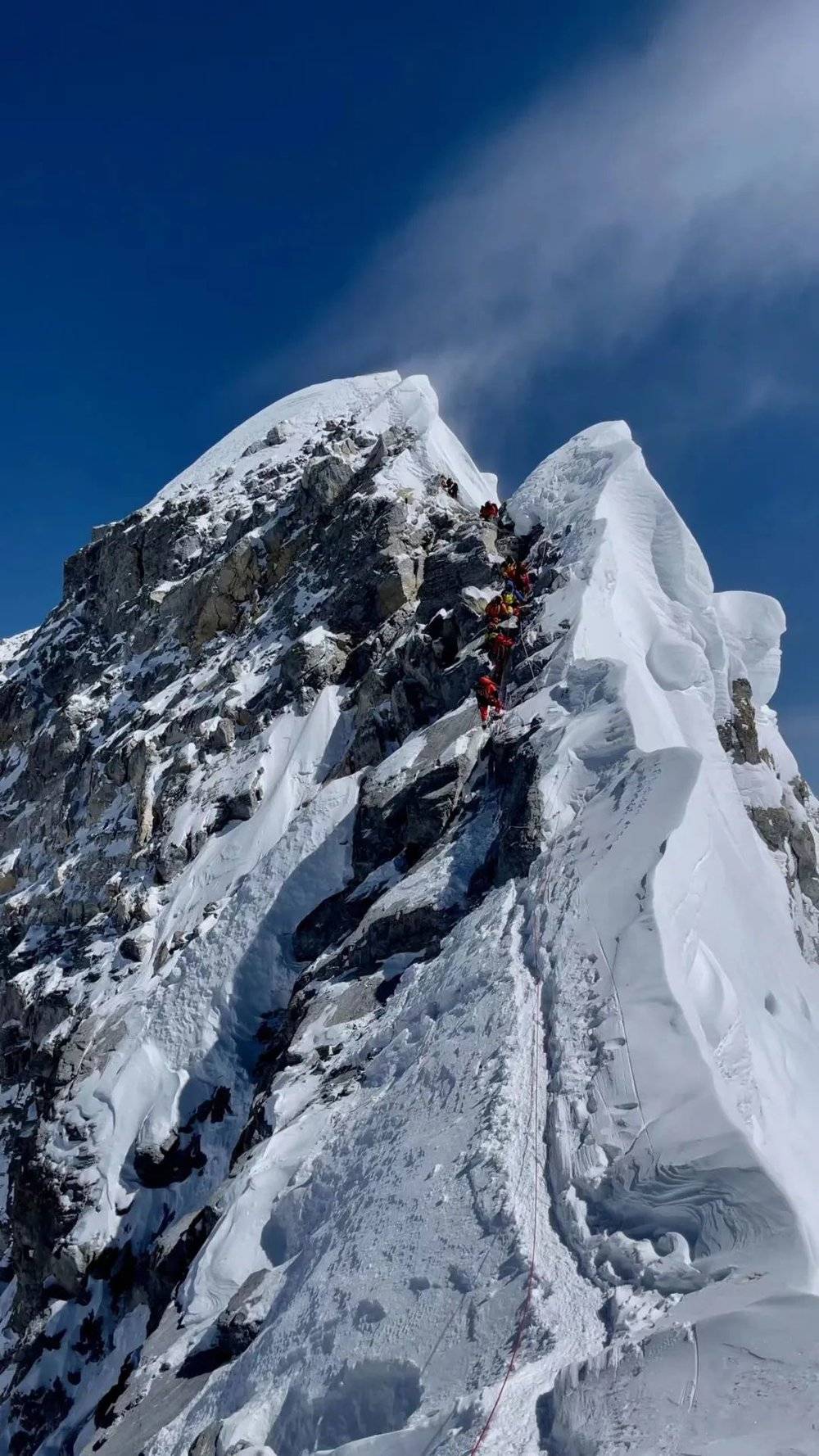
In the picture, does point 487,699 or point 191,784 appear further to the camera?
point 191,784

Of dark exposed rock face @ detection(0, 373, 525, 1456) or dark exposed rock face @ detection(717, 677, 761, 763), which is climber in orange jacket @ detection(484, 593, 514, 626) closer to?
dark exposed rock face @ detection(0, 373, 525, 1456)

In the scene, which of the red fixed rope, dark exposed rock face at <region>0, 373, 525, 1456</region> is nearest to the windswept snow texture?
the red fixed rope

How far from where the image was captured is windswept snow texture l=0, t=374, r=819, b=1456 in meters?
7.34

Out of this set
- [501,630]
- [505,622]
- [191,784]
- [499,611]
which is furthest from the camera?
[191,784]

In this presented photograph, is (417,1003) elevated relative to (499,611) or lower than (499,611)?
lower

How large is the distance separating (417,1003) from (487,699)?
25.2 ft

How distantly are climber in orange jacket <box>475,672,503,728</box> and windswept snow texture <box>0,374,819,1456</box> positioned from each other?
598mm

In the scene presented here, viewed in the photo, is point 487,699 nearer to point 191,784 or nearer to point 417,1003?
point 417,1003

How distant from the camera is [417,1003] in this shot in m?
14.2

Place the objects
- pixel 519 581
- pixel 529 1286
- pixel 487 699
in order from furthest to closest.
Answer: pixel 519 581 < pixel 487 699 < pixel 529 1286

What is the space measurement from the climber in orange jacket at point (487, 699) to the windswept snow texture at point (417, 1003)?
1.96ft

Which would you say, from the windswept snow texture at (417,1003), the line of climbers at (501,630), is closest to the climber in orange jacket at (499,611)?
the line of climbers at (501,630)

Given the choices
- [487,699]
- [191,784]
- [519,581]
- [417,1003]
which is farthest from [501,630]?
[191,784]

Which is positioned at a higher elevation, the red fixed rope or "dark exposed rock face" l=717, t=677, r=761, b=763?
"dark exposed rock face" l=717, t=677, r=761, b=763
